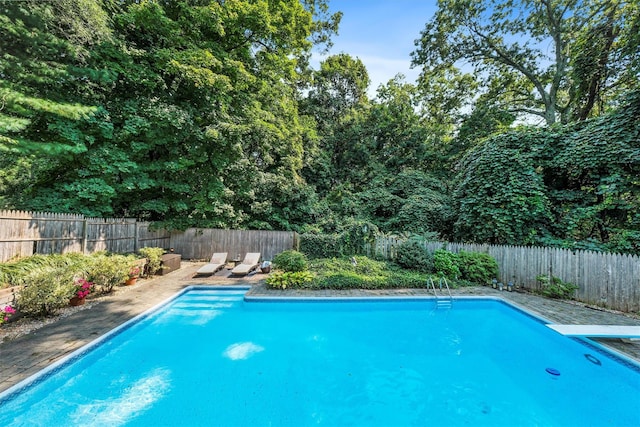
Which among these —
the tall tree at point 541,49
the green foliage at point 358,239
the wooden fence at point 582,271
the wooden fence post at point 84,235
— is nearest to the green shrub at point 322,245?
the green foliage at point 358,239

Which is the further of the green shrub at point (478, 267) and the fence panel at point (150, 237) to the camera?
the fence panel at point (150, 237)

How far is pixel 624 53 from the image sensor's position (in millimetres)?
11227

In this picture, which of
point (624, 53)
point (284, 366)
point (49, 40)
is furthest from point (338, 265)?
point (624, 53)

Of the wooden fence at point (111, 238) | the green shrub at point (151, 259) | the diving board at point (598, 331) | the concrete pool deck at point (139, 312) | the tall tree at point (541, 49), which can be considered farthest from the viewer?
the tall tree at point (541, 49)

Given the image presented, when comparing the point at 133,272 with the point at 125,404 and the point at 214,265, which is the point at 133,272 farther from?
the point at 125,404

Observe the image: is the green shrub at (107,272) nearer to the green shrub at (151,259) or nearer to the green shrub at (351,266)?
the green shrub at (151,259)

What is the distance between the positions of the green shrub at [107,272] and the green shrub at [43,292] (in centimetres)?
117

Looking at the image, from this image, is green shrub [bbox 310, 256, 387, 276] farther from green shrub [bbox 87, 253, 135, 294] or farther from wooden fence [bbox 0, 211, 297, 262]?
green shrub [bbox 87, 253, 135, 294]

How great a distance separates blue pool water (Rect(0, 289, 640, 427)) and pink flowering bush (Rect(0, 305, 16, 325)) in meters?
1.62

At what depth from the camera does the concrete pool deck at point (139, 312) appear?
12.1 feet

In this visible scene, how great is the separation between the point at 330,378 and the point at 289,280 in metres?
4.17

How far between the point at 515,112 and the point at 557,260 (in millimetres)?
13693

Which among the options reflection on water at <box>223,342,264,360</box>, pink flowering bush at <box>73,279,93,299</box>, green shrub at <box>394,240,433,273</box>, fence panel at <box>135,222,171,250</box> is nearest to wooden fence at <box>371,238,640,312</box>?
green shrub at <box>394,240,433,273</box>

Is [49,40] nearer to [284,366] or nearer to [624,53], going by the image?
[284,366]
